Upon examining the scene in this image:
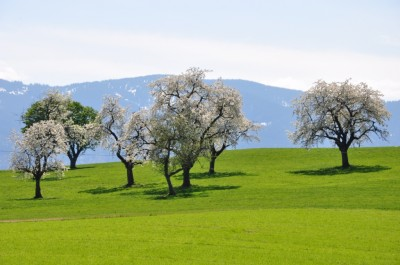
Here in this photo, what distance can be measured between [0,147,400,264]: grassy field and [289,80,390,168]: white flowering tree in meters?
5.43

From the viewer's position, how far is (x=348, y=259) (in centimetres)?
2872

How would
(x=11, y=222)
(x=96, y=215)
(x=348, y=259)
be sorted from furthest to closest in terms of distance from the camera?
(x=96, y=215) < (x=11, y=222) < (x=348, y=259)

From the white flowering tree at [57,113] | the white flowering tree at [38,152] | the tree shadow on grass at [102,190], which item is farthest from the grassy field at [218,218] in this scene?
the white flowering tree at [57,113]

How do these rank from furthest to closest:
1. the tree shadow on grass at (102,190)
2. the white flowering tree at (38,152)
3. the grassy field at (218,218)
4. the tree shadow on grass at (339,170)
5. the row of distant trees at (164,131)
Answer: the tree shadow on grass at (339,170)
the tree shadow on grass at (102,190)
the white flowering tree at (38,152)
the row of distant trees at (164,131)
the grassy field at (218,218)

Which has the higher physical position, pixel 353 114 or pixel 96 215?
pixel 353 114

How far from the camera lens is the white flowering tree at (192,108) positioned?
7044 centimetres

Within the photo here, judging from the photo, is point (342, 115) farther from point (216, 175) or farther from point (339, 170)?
point (216, 175)

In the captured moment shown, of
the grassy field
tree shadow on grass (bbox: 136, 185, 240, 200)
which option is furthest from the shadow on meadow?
tree shadow on grass (bbox: 136, 185, 240, 200)

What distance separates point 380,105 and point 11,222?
2557 inches

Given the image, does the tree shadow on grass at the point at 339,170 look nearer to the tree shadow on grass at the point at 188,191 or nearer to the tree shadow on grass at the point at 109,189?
the tree shadow on grass at the point at 188,191

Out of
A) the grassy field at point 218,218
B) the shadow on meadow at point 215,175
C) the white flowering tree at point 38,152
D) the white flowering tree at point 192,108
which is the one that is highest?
the white flowering tree at point 192,108

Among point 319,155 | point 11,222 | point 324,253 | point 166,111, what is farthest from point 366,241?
point 319,155

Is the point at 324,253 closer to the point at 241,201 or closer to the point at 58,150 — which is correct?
the point at 241,201

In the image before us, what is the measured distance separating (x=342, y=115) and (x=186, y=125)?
33.3m
